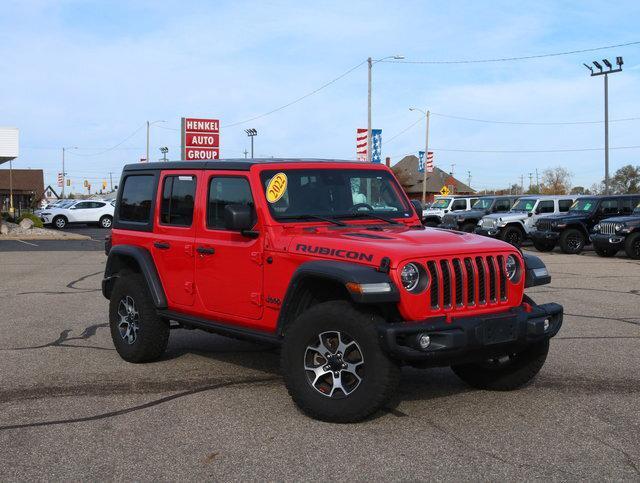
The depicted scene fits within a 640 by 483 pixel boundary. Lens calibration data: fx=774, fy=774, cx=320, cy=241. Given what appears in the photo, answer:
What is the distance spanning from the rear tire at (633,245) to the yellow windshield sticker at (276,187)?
1628 cm

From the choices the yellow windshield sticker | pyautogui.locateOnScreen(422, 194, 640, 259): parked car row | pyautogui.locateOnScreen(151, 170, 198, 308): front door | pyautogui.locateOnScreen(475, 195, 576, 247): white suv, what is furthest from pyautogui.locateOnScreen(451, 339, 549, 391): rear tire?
pyautogui.locateOnScreen(475, 195, 576, 247): white suv

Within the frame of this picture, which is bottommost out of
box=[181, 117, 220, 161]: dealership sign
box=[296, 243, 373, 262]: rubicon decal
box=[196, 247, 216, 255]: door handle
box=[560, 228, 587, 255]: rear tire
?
A: box=[560, 228, 587, 255]: rear tire

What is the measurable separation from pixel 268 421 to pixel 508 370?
1.98 metres

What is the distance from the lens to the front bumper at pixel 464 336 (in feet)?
16.3

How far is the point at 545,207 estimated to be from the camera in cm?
2631

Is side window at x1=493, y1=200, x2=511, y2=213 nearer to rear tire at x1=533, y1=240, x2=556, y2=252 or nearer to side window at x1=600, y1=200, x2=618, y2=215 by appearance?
rear tire at x1=533, y1=240, x2=556, y2=252

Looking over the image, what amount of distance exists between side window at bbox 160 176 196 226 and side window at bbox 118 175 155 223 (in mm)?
267

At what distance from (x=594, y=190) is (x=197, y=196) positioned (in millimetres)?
110561

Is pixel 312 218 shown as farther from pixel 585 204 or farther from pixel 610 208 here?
pixel 585 204

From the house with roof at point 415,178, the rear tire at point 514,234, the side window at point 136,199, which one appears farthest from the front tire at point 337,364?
the house with roof at point 415,178

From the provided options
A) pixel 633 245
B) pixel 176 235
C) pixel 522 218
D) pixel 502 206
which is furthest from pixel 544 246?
pixel 176 235

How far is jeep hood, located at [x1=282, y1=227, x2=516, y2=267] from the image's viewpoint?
5.21 m

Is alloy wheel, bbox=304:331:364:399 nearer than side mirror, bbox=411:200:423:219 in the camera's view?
Yes

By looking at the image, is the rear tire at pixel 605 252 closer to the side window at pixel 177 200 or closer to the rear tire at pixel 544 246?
the rear tire at pixel 544 246
